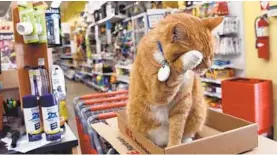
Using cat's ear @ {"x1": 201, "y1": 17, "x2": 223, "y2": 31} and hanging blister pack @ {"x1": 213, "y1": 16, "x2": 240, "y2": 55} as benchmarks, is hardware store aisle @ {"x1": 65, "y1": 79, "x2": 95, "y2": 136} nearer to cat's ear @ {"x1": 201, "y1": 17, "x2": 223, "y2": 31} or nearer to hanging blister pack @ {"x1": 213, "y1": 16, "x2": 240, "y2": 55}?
hanging blister pack @ {"x1": 213, "y1": 16, "x2": 240, "y2": 55}

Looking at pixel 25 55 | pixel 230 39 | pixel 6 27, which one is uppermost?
pixel 6 27

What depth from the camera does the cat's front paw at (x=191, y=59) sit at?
0.72m

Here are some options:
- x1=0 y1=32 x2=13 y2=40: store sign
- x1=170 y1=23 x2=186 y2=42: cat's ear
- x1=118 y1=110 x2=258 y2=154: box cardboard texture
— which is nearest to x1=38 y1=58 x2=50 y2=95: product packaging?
x1=118 y1=110 x2=258 y2=154: box cardboard texture

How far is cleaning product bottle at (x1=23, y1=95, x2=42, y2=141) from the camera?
3.52 feet

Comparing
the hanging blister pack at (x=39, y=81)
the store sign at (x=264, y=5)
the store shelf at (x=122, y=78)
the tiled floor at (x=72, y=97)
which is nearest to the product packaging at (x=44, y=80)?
the hanging blister pack at (x=39, y=81)

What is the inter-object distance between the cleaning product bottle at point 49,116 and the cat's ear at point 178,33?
615mm

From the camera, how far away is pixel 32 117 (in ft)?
3.53

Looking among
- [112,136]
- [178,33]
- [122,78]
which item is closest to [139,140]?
[112,136]

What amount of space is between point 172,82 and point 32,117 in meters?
0.63

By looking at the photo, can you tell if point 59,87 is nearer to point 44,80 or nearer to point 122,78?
point 44,80

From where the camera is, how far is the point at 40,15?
1.21m

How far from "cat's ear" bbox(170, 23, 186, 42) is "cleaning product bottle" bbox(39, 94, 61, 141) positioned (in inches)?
24.2

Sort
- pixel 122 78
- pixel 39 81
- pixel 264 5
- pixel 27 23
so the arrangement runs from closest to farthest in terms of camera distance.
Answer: pixel 27 23 < pixel 39 81 < pixel 264 5 < pixel 122 78

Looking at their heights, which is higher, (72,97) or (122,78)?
(122,78)
